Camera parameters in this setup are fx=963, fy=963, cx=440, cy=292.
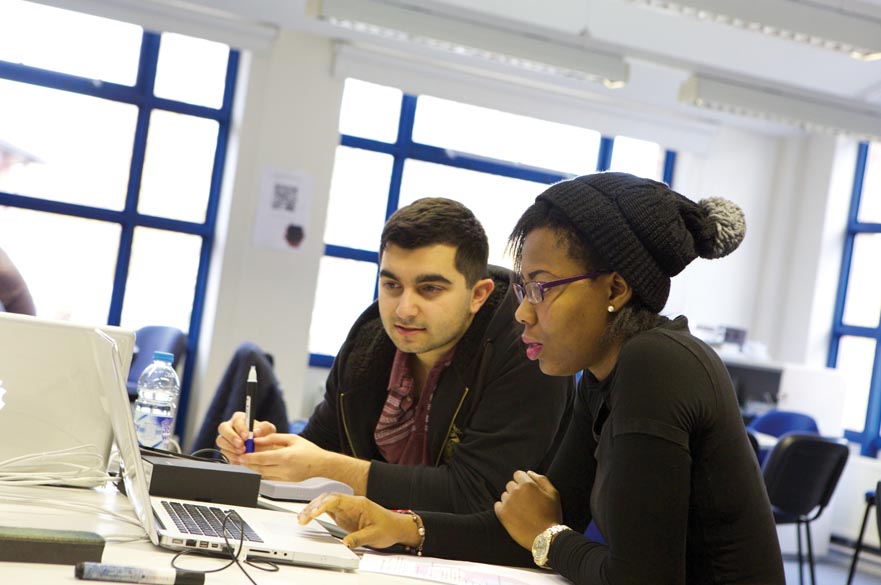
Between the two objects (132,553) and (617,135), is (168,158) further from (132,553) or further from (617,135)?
(132,553)

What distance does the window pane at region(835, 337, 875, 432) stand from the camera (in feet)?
24.0

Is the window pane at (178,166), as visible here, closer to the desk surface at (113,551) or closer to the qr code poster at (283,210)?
the qr code poster at (283,210)

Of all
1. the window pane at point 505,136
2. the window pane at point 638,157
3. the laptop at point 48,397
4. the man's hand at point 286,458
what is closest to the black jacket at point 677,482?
the man's hand at point 286,458

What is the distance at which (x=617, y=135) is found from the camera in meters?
7.44

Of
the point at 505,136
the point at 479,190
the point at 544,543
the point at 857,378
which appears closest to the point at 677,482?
the point at 544,543

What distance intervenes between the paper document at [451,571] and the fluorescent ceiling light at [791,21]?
145 inches

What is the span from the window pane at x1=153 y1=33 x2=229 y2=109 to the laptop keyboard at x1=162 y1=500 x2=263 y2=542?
5.40 m

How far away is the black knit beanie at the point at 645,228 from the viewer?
1457mm

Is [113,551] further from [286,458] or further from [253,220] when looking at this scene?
[253,220]

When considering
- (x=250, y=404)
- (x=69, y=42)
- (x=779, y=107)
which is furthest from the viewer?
(x=69, y=42)

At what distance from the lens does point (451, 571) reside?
1521 mm

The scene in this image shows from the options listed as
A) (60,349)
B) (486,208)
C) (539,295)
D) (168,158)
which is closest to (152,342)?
(168,158)

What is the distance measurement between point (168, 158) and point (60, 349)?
5219 mm

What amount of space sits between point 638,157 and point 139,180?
3949 mm
